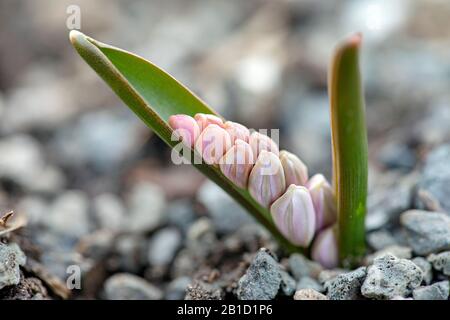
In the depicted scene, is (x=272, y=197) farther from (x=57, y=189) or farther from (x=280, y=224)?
(x=57, y=189)

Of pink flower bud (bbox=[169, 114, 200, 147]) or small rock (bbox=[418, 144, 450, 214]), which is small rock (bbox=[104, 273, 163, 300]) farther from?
small rock (bbox=[418, 144, 450, 214])

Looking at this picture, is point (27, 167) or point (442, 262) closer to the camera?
point (442, 262)

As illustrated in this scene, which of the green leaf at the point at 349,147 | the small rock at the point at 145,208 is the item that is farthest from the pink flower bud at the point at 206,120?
the small rock at the point at 145,208

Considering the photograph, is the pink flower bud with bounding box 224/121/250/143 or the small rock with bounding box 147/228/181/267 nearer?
the pink flower bud with bounding box 224/121/250/143

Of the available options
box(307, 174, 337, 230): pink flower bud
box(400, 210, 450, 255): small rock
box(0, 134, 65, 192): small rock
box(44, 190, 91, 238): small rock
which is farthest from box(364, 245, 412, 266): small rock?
box(0, 134, 65, 192): small rock

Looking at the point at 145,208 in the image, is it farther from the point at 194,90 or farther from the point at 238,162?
the point at 238,162

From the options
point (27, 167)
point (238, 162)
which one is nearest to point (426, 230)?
point (238, 162)

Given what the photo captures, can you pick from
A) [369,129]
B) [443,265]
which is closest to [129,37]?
[369,129]
